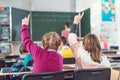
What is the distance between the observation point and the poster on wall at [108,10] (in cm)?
733

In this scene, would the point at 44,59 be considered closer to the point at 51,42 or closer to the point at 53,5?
the point at 51,42

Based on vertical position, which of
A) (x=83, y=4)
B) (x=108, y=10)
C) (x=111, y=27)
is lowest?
(x=111, y=27)

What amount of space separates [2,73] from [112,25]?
525 centimetres

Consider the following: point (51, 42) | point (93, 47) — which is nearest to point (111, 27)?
point (93, 47)

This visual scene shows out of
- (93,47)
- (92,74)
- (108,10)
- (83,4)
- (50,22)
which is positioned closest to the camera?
(92,74)

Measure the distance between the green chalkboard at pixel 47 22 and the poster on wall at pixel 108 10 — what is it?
1.62 m

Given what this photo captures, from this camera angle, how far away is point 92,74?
91.7 inches

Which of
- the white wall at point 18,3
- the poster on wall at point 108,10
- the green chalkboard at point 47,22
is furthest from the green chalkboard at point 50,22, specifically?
the poster on wall at point 108,10

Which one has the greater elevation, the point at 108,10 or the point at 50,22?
the point at 108,10

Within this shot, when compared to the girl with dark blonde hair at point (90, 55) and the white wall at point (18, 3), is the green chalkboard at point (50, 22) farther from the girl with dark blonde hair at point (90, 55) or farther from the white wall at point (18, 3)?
the girl with dark blonde hair at point (90, 55)

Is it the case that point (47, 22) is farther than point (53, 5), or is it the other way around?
point (53, 5)

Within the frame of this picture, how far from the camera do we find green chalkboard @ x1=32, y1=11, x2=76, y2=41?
26.5ft

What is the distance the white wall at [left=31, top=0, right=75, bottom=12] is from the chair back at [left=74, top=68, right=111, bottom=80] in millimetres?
6316

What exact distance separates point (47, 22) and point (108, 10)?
2.27 m
